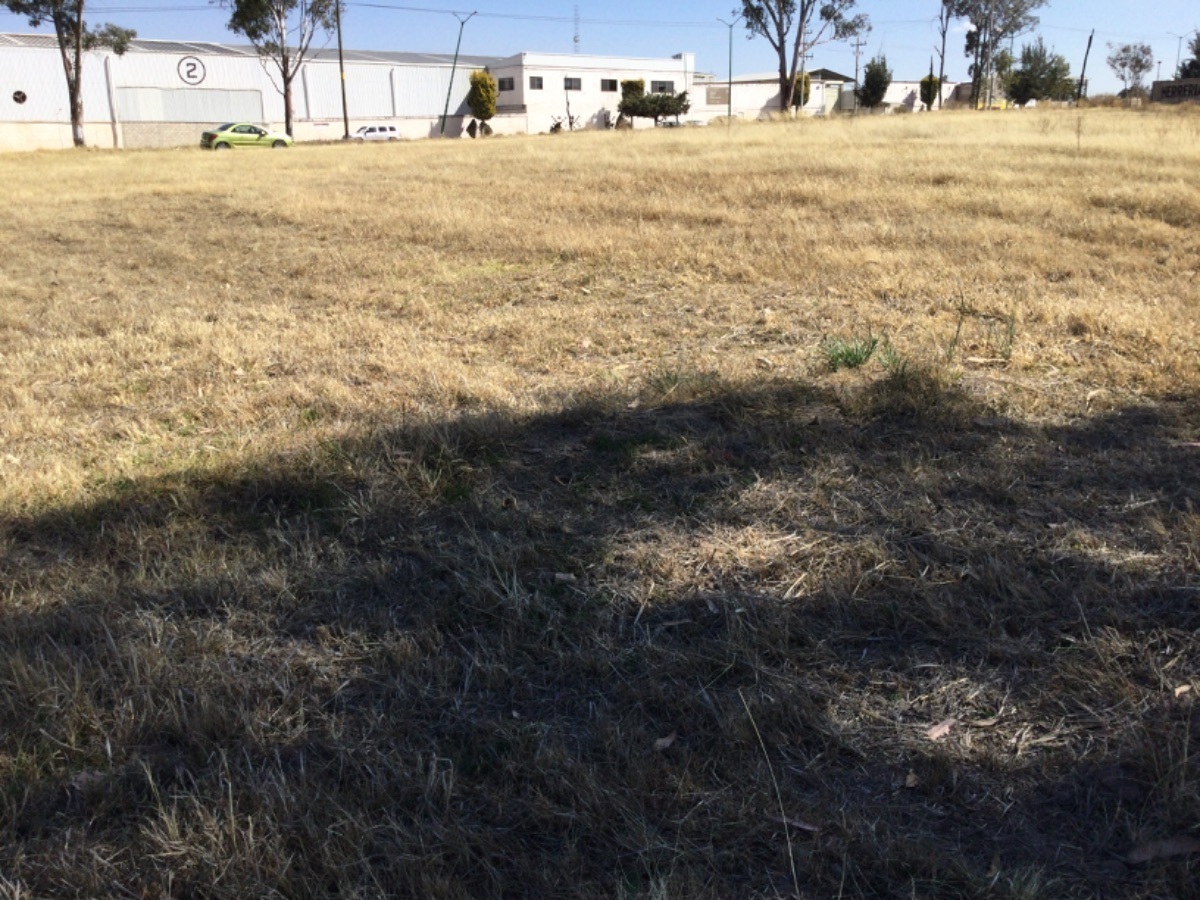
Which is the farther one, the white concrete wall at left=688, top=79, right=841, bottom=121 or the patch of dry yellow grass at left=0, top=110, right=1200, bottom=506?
the white concrete wall at left=688, top=79, right=841, bottom=121

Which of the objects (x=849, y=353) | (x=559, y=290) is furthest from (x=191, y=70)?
(x=849, y=353)

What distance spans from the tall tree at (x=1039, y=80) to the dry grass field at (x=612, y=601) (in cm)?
6372

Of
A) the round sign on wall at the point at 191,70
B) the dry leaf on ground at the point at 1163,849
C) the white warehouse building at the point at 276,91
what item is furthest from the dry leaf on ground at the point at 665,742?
the round sign on wall at the point at 191,70

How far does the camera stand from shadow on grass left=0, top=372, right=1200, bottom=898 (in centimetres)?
204

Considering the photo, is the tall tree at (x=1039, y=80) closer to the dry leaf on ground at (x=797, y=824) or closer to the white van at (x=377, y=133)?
the white van at (x=377, y=133)

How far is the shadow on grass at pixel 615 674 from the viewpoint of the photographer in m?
2.04

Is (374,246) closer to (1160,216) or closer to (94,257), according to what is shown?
(94,257)

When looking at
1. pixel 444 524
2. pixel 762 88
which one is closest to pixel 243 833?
pixel 444 524

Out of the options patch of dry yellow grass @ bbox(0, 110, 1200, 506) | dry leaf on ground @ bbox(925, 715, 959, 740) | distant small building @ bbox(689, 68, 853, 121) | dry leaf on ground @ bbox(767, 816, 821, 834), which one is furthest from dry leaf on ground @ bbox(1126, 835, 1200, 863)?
distant small building @ bbox(689, 68, 853, 121)

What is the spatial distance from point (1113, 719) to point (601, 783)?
1286 millimetres

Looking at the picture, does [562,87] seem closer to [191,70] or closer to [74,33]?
[191,70]

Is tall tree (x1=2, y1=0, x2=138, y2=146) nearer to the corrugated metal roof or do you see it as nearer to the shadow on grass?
the corrugated metal roof

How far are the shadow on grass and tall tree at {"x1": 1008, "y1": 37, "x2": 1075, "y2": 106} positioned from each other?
2658 inches

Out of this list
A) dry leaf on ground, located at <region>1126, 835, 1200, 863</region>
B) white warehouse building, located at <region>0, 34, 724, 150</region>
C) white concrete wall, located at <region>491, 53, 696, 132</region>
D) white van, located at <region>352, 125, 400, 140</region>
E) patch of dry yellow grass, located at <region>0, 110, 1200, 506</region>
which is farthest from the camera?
white concrete wall, located at <region>491, 53, 696, 132</region>
